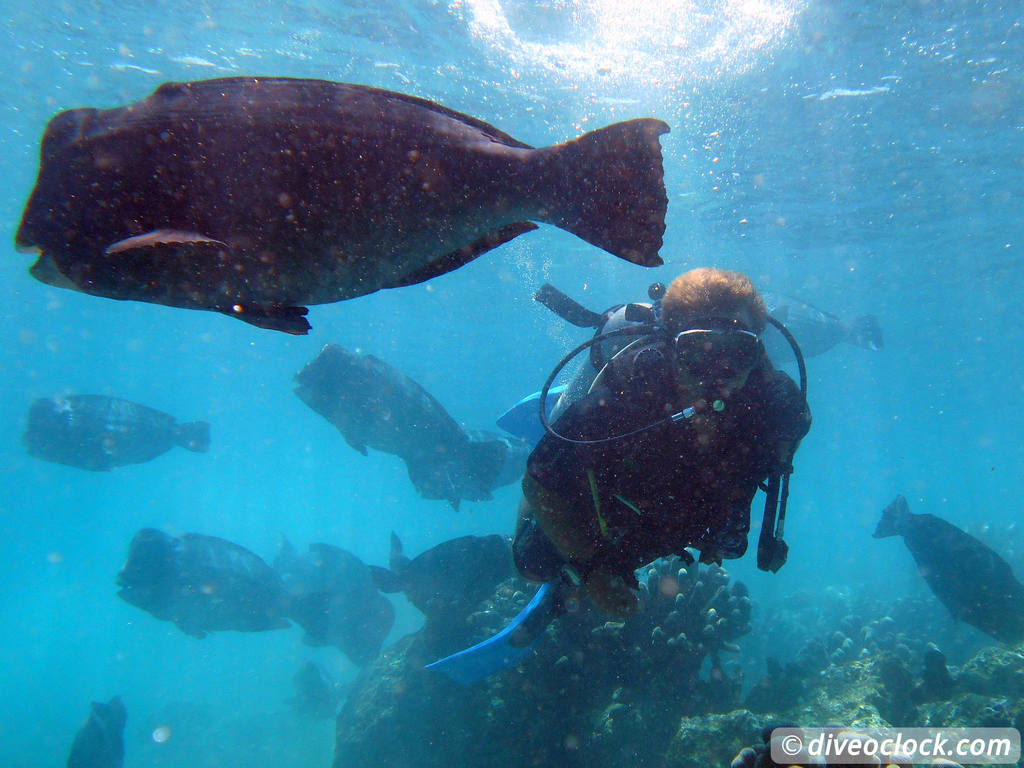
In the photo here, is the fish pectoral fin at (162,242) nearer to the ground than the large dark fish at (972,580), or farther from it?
farther from it

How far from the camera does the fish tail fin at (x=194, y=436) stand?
1480 cm

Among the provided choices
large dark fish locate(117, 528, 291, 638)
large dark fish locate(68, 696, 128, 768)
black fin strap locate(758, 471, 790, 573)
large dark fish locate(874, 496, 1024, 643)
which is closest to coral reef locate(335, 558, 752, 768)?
black fin strap locate(758, 471, 790, 573)

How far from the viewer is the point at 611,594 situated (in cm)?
283

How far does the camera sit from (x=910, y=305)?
92.4 feet

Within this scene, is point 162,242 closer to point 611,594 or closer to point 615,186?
point 615,186

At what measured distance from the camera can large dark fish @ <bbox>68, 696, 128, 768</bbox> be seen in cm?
1005

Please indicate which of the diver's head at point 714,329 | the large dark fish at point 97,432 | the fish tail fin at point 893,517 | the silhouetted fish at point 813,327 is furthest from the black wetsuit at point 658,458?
the silhouetted fish at point 813,327

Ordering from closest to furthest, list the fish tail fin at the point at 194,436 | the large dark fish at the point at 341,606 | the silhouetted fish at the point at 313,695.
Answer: the large dark fish at the point at 341,606, the fish tail fin at the point at 194,436, the silhouetted fish at the point at 313,695

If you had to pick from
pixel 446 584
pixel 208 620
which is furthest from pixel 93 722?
pixel 446 584

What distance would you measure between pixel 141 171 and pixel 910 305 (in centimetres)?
3552

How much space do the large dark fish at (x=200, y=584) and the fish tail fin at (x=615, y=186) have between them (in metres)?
11.8

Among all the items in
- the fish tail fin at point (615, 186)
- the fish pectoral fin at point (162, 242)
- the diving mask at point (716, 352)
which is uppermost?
the fish tail fin at point (615, 186)

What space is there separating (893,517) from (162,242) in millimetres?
11760

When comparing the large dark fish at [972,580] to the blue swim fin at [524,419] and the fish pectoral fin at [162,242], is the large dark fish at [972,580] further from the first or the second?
the fish pectoral fin at [162,242]
